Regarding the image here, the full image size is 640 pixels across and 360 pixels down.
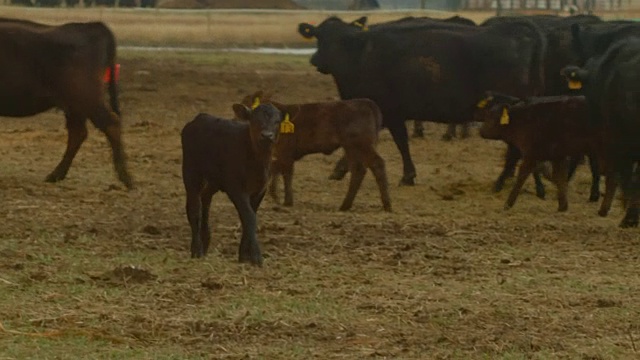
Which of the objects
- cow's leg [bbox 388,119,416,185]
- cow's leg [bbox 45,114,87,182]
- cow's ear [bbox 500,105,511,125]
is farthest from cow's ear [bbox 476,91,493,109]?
cow's leg [bbox 45,114,87,182]

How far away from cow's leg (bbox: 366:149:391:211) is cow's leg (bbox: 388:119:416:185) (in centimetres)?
225

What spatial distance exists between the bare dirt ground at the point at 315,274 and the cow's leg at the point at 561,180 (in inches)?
6.6

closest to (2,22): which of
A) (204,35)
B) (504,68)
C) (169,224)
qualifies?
(169,224)

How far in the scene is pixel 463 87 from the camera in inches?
629

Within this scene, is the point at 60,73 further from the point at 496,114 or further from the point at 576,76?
the point at 576,76

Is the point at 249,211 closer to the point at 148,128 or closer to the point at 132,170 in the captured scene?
the point at 132,170

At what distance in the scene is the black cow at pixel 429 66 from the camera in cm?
1593

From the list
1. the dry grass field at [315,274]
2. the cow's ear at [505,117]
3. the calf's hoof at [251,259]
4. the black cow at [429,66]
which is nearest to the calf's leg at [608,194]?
the dry grass field at [315,274]

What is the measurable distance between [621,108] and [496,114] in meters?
1.61

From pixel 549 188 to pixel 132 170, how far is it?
399 centimetres

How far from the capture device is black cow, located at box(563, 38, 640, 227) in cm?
1266

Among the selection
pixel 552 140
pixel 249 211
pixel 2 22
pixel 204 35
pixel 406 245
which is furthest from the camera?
pixel 204 35

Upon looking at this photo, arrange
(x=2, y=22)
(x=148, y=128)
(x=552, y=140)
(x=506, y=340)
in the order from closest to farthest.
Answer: (x=506, y=340)
(x=552, y=140)
(x=2, y=22)
(x=148, y=128)

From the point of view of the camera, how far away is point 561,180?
1394 centimetres
